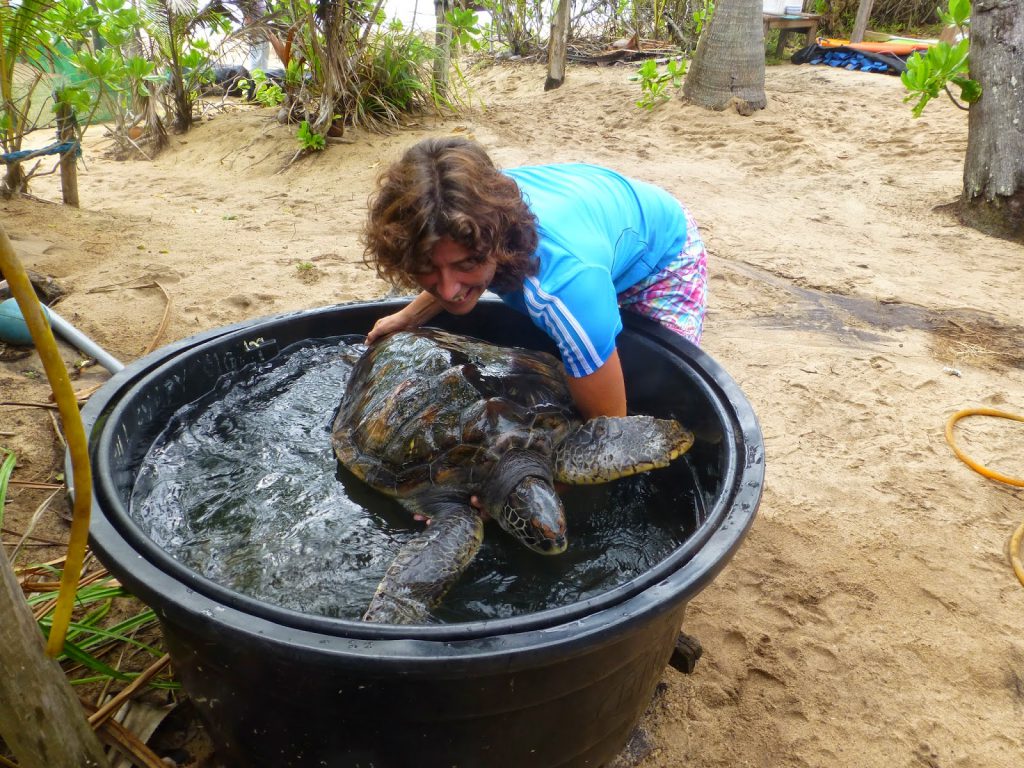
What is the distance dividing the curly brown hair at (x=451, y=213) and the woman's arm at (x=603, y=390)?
0.98 ft

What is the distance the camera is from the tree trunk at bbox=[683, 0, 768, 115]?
6.89 m

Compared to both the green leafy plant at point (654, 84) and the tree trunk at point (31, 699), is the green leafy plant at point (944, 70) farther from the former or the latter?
the tree trunk at point (31, 699)

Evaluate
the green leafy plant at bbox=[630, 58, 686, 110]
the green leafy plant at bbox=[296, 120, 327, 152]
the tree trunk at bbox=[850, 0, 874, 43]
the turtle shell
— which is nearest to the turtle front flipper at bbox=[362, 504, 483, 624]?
the turtle shell

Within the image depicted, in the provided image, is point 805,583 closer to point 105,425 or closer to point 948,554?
point 948,554

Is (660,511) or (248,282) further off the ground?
(248,282)

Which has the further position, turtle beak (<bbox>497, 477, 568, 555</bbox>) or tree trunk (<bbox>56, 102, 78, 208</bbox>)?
tree trunk (<bbox>56, 102, 78, 208</bbox>)

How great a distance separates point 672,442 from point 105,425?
4.39ft

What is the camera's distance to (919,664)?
1.75 m

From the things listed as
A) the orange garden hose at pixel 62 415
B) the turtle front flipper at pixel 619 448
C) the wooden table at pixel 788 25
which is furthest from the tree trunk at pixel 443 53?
the orange garden hose at pixel 62 415

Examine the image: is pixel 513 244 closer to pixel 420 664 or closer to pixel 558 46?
pixel 420 664

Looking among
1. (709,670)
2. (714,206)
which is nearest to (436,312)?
(709,670)

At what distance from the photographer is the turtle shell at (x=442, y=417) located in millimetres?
1868

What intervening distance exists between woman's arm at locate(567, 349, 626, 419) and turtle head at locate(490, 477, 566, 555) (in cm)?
25

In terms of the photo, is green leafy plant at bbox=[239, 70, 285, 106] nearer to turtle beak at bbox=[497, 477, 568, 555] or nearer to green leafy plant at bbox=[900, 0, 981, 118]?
green leafy plant at bbox=[900, 0, 981, 118]
